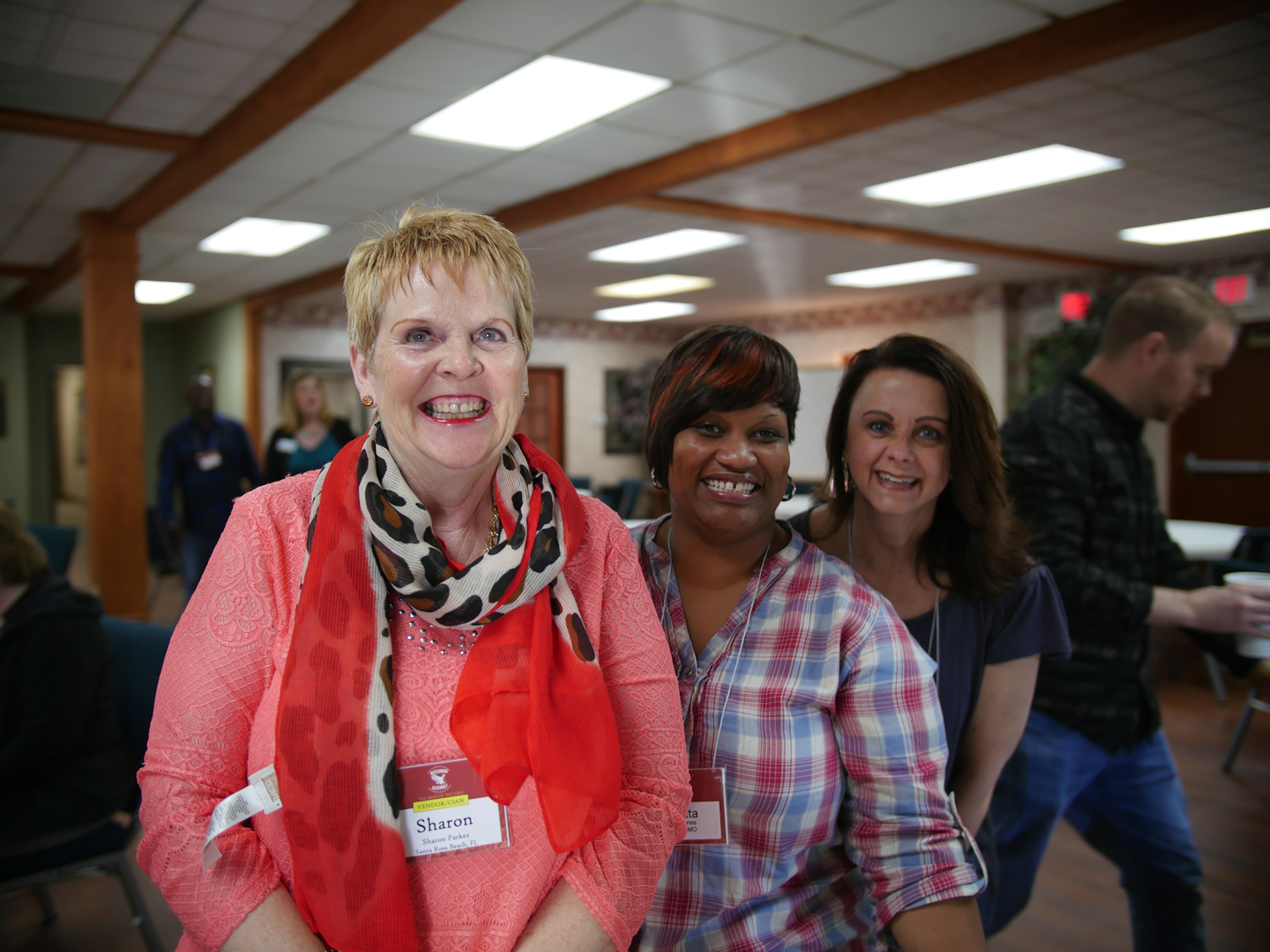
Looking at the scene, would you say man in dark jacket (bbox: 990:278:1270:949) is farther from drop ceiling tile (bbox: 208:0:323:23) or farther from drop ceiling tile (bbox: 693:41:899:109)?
drop ceiling tile (bbox: 208:0:323:23)

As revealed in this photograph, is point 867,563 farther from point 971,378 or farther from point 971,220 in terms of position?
point 971,220

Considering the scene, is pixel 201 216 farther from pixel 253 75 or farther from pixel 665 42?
pixel 665 42

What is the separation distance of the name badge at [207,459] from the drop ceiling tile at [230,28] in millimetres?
2768

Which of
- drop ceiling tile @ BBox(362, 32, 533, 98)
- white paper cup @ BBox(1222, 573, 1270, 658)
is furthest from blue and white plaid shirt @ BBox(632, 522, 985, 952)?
drop ceiling tile @ BBox(362, 32, 533, 98)

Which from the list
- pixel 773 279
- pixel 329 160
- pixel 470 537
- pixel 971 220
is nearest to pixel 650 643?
pixel 470 537

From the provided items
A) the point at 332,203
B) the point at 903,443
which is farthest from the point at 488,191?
the point at 903,443

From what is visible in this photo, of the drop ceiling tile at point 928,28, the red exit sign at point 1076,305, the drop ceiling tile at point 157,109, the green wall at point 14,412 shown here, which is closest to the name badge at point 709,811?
the drop ceiling tile at point 928,28

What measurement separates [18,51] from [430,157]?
2065 mm

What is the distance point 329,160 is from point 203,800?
5117 mm

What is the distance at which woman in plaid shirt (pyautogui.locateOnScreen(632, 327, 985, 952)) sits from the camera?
4.37 feet

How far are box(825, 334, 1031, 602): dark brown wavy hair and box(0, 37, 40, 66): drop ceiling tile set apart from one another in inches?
160

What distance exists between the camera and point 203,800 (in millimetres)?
1011

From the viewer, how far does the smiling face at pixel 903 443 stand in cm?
159

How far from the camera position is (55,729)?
7.09ft
